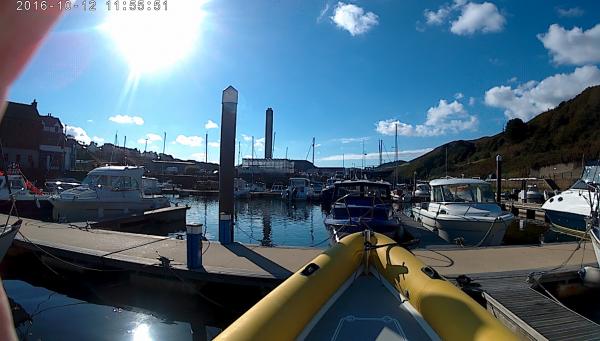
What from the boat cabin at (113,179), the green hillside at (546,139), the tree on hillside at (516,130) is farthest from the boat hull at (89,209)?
the tree on hillside at (516,130)

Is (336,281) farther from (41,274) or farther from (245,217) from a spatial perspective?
(245,217)

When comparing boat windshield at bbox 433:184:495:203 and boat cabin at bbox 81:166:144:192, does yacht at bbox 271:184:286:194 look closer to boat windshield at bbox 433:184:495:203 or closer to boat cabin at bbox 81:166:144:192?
boat cabin at bbox 81:166:144:192

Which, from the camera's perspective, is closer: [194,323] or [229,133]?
[194,323]

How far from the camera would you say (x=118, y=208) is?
1997cm

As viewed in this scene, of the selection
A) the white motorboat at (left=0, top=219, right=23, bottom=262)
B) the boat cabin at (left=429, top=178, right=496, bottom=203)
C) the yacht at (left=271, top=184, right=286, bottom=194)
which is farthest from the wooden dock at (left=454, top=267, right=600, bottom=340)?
the yacht at (left=271, top=184, right=286, bottom=194)

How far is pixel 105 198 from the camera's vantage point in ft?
65.0

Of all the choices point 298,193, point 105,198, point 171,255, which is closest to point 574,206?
point 171,255

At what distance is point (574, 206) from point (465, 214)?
6.96 meters

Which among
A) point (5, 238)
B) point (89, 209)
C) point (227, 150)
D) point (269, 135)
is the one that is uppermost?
point (269, 135)

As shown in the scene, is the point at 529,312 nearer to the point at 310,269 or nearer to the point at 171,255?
the point at 310,269

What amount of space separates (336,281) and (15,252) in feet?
33.7

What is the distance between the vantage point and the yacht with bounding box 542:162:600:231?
16109 mm

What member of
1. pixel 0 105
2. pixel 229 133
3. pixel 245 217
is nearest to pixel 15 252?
pixel 229 133

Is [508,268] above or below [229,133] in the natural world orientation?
below
